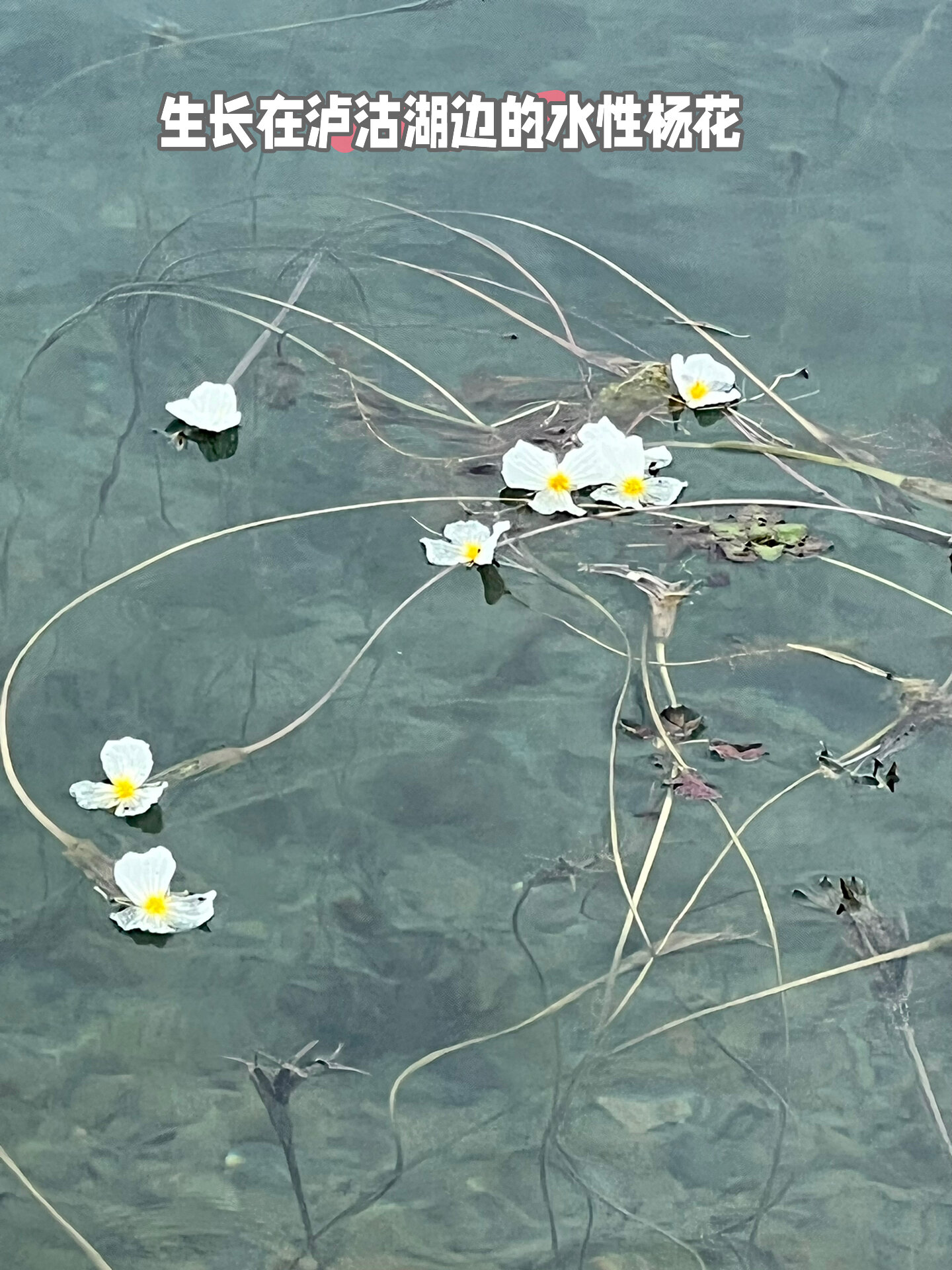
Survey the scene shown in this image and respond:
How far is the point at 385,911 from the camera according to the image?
3.09 feet

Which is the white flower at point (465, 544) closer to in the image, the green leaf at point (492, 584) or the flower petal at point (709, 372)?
the green leaf at point (492, 584)

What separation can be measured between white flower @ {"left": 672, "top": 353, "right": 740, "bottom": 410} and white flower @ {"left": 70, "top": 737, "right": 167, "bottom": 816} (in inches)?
22.7

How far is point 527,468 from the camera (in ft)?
3.63

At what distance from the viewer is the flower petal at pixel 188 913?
0.93 m

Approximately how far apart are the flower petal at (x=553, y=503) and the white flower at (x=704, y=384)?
0.16 meters

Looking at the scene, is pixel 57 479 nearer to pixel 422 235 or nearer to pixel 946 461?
pixel 422 235

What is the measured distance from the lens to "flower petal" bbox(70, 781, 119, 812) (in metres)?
0.97

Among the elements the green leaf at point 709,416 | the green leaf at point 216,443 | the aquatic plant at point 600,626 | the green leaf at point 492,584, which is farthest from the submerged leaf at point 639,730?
the green leaf at point 216,443

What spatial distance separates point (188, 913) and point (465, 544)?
379mm

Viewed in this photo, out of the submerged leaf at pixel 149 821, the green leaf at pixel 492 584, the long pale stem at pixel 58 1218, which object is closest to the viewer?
the long pale stem at pixel 58 1218

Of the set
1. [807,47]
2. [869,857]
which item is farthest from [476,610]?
[807,47]

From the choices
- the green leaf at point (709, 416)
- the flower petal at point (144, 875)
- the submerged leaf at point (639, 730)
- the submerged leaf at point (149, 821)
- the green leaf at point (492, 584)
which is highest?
the green leaf at point (709, 416)

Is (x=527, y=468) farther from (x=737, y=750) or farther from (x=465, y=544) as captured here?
(x=737, y=750)

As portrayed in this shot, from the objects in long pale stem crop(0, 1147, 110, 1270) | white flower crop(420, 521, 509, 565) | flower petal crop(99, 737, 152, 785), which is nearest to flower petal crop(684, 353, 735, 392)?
white flower crop(420, 521, 509, 565)
